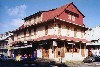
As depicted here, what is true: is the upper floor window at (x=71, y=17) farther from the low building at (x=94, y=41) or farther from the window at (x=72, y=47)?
the low building at (x=94, y=41)

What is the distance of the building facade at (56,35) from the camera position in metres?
25.7

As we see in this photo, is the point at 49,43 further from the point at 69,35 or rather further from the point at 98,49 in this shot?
the point at 98,49

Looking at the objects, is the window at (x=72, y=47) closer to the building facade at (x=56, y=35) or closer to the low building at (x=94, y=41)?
the building facade at (x=56, y=35)

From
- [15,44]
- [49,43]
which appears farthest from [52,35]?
[15,44]

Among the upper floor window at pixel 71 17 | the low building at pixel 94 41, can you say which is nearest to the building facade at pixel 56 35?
the upper floor window at pixel 71 17

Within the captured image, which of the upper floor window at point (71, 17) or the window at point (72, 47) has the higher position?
the upper floor window at point (71, 17)

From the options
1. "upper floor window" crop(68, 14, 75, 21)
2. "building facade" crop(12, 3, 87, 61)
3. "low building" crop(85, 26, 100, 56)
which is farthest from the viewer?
"low building" crop(85, 26, 100, 56)

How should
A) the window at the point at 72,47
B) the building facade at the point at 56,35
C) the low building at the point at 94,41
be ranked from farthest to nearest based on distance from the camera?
the low building at the point at 94,41, the window at the point at 72,47, the building facade at the point at 56,35

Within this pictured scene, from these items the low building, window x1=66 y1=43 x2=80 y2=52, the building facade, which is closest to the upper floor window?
the building facade

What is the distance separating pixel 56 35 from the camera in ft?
84.3

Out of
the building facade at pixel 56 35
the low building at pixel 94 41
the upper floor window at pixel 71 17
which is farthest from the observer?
the low building at pixel 94 41

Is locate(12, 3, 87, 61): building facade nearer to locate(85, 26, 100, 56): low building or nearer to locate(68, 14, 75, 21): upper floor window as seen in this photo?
locate(68, 14, 75, 21): upper floor window

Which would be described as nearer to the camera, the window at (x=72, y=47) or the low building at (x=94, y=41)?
the window at (x=72, y=47)

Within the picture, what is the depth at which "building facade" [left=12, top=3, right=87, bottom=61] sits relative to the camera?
84.3 ft
